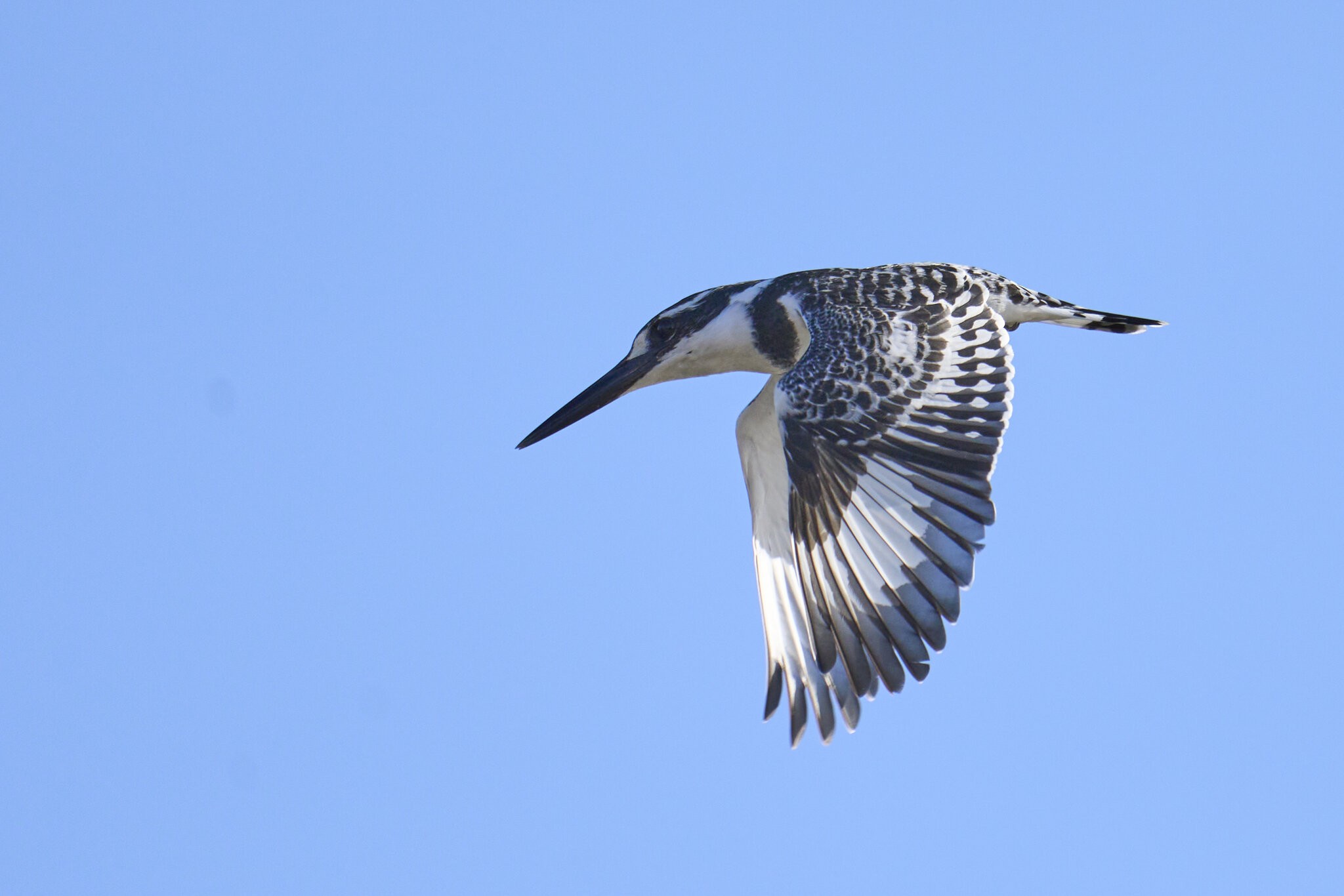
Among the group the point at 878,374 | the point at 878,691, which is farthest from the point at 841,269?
the point at 878,691

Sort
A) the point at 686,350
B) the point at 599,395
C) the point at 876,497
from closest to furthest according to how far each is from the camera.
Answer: the point at 876,497 < the point at 686,350 < the point at 599,395

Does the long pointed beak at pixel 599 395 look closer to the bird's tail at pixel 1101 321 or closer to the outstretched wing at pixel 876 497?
the outstretched wing at pixel 876 497

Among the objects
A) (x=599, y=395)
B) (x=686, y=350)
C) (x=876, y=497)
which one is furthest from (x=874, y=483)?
(x=599, y=395)

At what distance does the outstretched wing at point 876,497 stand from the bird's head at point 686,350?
105cm

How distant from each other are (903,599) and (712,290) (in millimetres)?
3339

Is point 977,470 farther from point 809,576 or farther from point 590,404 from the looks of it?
point 590,404

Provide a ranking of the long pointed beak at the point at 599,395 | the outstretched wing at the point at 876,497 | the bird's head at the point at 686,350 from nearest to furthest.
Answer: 1. the outstretched wing at the point at 876,497
2. the bird's head at the point at 686,350
3. the long pointed beak at the point at 599,395

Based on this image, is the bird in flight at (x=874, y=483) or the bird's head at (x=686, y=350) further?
the bird's head at (x=686, y=350)

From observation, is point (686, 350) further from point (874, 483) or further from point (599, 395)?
point (874, 483)

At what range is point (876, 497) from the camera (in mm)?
7875

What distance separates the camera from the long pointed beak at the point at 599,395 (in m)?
10.3

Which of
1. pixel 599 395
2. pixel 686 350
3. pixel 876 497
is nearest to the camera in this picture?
pixel 876 497

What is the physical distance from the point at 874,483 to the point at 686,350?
245cm

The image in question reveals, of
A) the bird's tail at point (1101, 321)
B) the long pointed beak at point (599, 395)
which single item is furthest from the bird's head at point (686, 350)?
the bird's tail at point (1101, 321)
